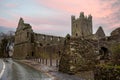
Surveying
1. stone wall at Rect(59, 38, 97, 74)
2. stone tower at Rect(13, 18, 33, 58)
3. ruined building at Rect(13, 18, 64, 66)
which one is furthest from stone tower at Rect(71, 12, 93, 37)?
stone wall at Rect(59, 38, 97, 74)

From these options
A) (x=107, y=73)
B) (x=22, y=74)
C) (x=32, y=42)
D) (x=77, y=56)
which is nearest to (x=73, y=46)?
(x=77, y=56)

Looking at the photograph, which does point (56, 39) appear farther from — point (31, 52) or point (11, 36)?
point (11, 36)

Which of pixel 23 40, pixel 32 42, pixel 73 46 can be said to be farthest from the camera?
pixel 23 40

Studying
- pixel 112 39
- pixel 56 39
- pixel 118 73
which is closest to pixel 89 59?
pixel 118 73

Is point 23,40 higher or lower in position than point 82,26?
lower

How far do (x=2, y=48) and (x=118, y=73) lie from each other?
62.6m

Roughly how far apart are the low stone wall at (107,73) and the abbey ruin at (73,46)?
138 inches

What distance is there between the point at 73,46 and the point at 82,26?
72.7 m

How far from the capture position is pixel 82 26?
9012 centimetres

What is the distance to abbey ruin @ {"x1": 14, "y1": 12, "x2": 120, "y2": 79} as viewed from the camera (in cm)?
1830

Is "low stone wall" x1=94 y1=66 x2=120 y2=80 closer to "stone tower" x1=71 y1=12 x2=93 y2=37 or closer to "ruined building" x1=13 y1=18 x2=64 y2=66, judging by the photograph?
"ruined building" x1=13 y1=18 x2=64 y2=66

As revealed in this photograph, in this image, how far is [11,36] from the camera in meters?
74.9

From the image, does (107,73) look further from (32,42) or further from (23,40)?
(23,40)

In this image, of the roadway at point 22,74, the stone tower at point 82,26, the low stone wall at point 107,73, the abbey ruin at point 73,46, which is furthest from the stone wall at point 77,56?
the stone tower at point 82,26
